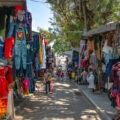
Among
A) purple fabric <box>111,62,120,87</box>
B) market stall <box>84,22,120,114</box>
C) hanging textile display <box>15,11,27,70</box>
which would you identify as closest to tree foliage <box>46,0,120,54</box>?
market stall <box>84,22,120,114</box>

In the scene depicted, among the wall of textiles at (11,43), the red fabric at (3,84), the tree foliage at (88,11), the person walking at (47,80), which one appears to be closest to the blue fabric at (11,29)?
the wall of textiles at (11,43)

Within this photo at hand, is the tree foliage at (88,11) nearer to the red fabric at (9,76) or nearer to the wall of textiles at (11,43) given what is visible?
the wall of textiles at (11,43)

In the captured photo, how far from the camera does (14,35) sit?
602 centimetres

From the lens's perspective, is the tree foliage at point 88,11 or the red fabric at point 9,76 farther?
the tree foliage at point 88,11

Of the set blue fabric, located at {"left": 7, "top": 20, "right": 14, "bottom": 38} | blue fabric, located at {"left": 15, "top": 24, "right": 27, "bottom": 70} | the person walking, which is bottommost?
the person walking

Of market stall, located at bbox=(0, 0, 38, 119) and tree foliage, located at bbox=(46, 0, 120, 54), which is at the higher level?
tree foliage, located at bbox=(46, 0, 120, 54)

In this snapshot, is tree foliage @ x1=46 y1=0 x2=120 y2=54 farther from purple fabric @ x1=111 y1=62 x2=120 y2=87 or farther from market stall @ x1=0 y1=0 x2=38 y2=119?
purple fabric @ x1=111 y1=62 x2=120 y2=87

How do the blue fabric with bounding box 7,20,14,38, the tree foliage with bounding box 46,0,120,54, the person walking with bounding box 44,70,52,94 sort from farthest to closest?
the tree foliage with bounding box 46,0,120,54 → the person walking with bounding box 44,70,52,94 → the blue fabric with bounding box 7,20,14,38

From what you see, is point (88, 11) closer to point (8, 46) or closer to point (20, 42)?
point (20, 42)

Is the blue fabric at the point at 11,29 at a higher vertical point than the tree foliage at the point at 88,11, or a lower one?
lower

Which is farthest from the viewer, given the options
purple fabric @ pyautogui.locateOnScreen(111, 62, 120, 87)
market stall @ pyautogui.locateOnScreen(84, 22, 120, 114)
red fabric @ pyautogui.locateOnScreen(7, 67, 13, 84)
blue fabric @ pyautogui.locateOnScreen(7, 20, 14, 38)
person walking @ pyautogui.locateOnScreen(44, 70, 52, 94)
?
person walking @ pyautogui.locateOnScreen(44, 70, 52, 94)

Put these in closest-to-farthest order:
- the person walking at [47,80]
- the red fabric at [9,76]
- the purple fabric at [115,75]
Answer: the purple fabric at [115,75] → the red fabric at [9,76] → the person walking at [47,80]

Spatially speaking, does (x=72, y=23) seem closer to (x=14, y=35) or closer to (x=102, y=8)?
(x=102, y=8)

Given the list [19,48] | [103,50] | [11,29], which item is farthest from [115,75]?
[11,29]
